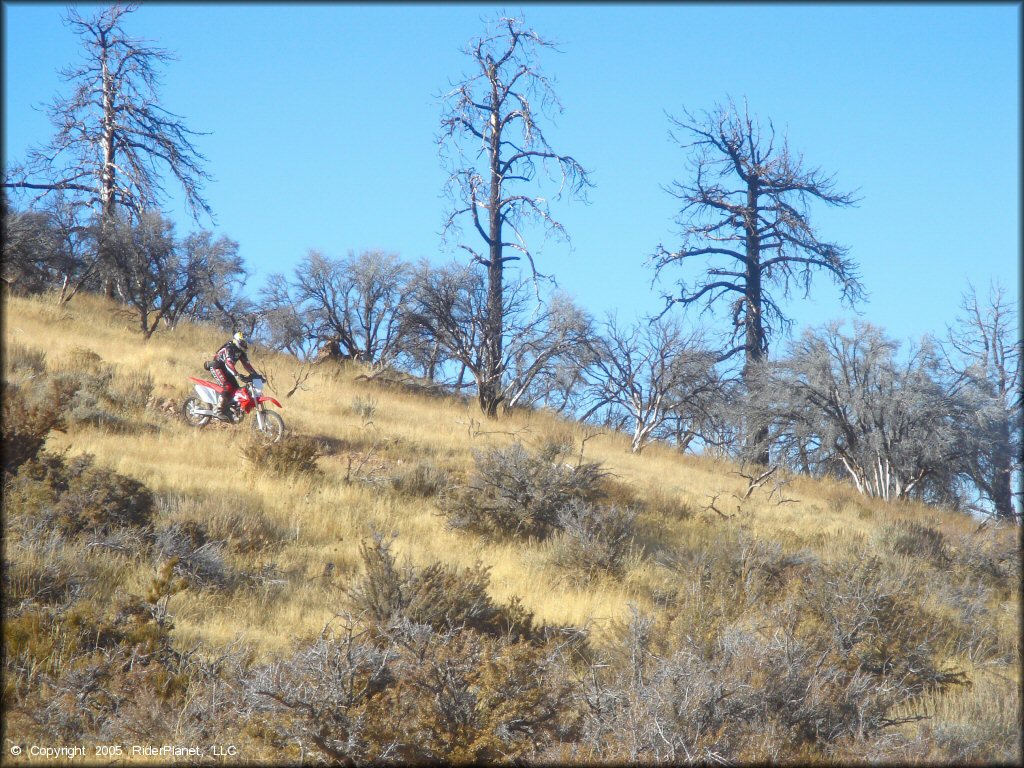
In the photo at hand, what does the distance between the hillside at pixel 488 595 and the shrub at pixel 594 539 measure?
0.17ft

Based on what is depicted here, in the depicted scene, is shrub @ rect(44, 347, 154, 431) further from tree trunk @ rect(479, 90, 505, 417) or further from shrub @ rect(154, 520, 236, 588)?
tree trunk @ rect(479, 90, 505, 417)

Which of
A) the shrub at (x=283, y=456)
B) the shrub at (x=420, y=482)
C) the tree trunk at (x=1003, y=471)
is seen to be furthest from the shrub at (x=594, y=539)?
the tree trunk at (x=1003, y=471)

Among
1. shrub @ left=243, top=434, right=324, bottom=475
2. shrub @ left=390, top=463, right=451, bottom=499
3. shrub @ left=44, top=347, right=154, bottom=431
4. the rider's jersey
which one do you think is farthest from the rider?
shrub @ left=390, top=463, right=451, bottom=499

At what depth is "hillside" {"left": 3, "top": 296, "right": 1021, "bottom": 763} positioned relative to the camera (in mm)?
4676

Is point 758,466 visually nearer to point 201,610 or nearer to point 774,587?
point 774,587

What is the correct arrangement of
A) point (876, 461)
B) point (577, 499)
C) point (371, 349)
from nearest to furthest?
point (577, 499)
point (876, 461)
point (371, 349)

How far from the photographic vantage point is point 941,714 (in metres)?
5.91

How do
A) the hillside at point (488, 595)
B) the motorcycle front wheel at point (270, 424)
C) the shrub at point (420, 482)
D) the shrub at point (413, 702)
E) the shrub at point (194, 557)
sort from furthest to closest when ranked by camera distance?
the motorcycle front wheel at point (270, 424), the shrub at point (420, 482), the shrub at point (194, 557), the hillside at point (488, 595), the shrub at point (413, 702)

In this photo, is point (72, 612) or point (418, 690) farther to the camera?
point (72, 612)

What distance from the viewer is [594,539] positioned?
31.2 feet

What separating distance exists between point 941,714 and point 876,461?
41.4 feet

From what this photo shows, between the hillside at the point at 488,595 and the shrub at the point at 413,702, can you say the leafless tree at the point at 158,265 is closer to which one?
the hillside at the point at 488,595

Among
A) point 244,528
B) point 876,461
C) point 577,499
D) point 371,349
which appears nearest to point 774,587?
point 577,499

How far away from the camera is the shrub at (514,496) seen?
10.4m
